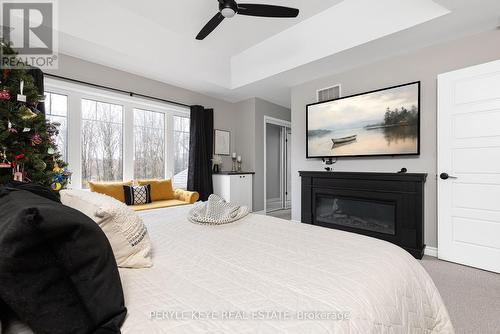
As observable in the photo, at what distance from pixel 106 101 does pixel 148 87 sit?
2.19ft

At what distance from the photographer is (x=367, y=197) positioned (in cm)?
313

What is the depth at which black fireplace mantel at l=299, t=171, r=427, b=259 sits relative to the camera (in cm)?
278

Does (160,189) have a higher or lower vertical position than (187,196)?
higher

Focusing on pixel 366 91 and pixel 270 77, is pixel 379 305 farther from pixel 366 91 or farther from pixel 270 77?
pixel 270 77

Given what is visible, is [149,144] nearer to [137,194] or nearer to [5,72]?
[137,194]

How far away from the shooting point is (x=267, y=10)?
2205 millimetres

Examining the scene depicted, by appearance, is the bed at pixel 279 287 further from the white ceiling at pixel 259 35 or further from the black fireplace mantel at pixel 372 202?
the white ceiling at pixel 259 35

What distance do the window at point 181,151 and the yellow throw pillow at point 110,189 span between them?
1.13 meters

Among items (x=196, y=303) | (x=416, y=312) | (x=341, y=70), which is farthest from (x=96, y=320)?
(x=341, y=70)

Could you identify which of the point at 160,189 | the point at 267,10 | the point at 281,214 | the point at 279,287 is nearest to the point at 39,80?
the point at 160,189

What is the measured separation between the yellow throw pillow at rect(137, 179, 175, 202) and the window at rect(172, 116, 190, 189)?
53cm

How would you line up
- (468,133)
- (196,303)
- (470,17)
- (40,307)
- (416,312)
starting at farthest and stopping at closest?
(468,133), (470,17), (416,312), (196,303), (40,307)

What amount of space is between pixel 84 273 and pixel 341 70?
378cm

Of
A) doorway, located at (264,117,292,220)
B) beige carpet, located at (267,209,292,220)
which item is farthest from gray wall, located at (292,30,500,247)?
doorway, located at (264,117,292,220)
